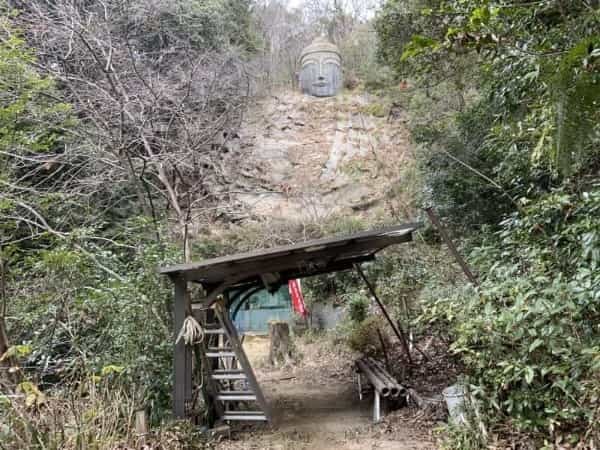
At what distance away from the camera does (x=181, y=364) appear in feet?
12.0

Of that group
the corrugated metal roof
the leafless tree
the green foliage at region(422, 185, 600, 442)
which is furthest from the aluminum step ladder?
the green foliage at region(422, 185, 600, 442)

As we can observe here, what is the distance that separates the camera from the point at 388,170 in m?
12.2

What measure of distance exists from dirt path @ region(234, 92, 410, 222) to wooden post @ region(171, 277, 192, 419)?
25.3 ft

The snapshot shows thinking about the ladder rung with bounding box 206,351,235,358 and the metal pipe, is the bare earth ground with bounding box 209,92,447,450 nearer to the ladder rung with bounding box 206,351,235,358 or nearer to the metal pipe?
the metal pipe

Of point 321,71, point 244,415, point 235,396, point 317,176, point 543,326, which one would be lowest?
point 244,415

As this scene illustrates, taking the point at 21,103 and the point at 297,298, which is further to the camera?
the point at 297,298

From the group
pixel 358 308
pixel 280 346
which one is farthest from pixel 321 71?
pixel 280 346

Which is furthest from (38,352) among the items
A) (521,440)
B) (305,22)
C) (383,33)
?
(305,22)

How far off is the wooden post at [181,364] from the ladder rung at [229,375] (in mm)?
375

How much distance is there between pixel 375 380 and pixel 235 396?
1398 millimetres

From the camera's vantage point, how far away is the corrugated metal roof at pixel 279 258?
3533 mm

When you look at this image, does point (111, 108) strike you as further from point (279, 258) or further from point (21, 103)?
point (279, 258)

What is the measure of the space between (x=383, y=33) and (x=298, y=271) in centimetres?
468

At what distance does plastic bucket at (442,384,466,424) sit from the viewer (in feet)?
9.87
